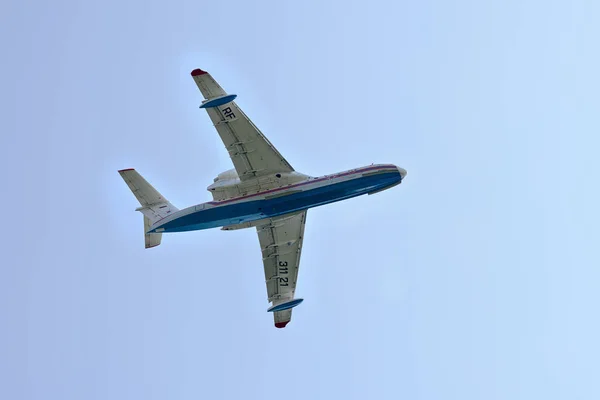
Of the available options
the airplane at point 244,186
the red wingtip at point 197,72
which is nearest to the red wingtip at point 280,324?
the airplane at point 244,186

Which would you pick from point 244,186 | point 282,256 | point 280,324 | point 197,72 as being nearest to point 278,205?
point 244,186

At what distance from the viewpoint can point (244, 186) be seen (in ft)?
290

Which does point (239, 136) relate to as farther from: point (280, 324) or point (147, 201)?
point (280, 324)

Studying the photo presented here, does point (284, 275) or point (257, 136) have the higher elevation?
point (257, 136)

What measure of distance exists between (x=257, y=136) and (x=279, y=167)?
3567 millimetres

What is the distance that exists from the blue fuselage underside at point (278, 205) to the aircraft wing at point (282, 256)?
4940mm

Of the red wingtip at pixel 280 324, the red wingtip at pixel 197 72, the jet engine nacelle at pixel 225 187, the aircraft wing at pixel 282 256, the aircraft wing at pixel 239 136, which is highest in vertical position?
the red wingtip at pixel 197 72

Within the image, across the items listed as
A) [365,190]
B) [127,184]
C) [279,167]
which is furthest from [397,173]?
[127,184]

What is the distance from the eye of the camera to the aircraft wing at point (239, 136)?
273 feet

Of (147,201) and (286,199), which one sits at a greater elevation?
(147,201)

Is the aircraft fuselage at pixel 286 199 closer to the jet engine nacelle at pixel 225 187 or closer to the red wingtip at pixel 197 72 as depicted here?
the jet engine nacelle at pixel 225 187

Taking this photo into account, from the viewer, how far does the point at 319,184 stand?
87125 mm

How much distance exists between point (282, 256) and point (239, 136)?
14.7m

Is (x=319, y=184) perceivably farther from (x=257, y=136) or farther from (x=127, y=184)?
(x=127, y=184)
